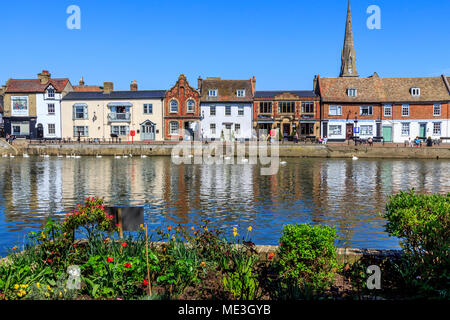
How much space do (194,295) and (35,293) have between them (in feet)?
7.60

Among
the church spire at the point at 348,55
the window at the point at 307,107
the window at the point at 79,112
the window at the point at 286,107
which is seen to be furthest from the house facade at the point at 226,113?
the church spire at the point at 348,55

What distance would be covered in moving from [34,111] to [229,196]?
183ft

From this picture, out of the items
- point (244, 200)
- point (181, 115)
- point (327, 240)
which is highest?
point (181, 115)

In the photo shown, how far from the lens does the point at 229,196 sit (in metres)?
20.9

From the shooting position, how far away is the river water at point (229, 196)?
14.2 m

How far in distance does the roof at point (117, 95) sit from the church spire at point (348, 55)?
1729 inches

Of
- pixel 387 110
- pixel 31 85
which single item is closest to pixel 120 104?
pixel 31 85

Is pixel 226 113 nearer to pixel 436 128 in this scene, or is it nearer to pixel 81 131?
pixel 81 131

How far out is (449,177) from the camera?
2995 cm

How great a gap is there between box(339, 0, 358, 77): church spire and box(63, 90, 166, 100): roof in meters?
43.9

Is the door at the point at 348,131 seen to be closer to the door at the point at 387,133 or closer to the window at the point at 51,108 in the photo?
the door at the point at 387,133

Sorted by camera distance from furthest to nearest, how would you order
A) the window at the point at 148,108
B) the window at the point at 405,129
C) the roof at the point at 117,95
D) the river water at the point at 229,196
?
the roof at the point at 117,95, the window at the point at 148,108, the window at the point at 405,129, the river water at the point at 229,196
